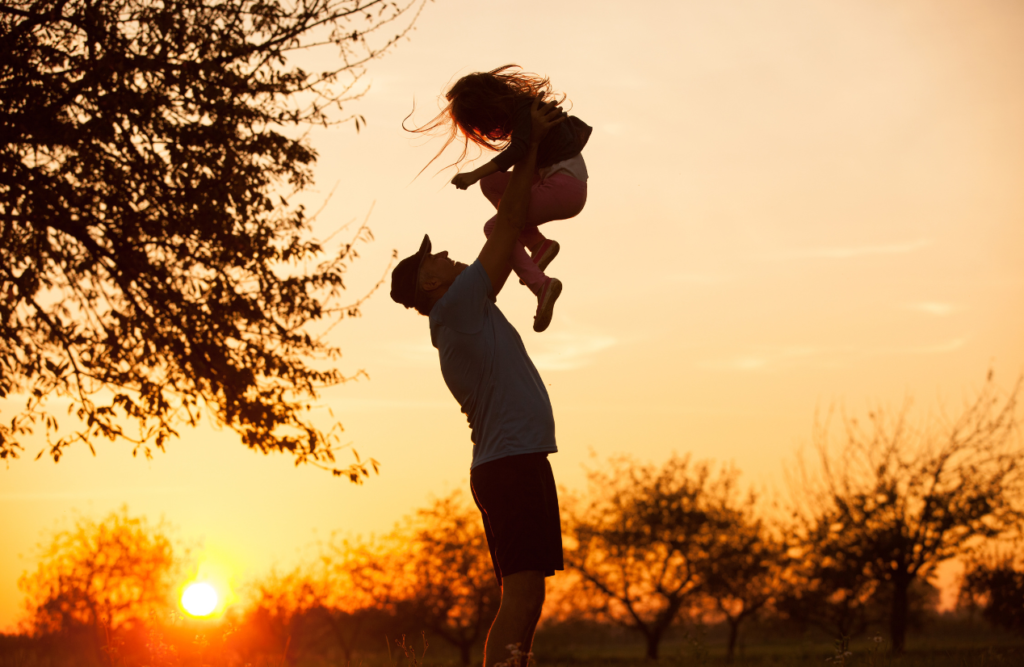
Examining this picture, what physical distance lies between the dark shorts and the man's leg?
4 cm

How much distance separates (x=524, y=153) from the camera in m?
4.00

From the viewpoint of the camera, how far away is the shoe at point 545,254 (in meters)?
4.48

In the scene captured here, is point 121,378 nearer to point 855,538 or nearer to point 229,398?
point 229,398

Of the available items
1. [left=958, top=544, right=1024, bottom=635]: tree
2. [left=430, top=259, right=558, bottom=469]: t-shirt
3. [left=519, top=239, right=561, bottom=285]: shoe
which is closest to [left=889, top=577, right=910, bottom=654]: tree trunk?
[left=958, top=544, right=1024, bottom=635]: tree

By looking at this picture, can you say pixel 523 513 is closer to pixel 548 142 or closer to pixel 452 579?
pixel 548 142

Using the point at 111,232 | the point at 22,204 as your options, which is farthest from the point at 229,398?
the point at 22,204

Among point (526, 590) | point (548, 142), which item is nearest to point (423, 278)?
point (548, 142)

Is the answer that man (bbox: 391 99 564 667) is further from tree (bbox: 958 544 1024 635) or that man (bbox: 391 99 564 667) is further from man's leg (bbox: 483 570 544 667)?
tree (bbox: 958 544 1024 635)

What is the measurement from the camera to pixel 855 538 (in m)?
33.3

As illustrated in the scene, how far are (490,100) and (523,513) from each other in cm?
204

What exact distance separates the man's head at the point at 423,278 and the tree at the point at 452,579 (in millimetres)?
45827

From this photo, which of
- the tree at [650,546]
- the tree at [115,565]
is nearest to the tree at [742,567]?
the tree at [650,546]

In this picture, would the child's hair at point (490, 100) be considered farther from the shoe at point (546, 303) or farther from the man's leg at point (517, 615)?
the man's leg at point (517, 615)

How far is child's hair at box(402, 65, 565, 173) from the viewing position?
13.9 ft
